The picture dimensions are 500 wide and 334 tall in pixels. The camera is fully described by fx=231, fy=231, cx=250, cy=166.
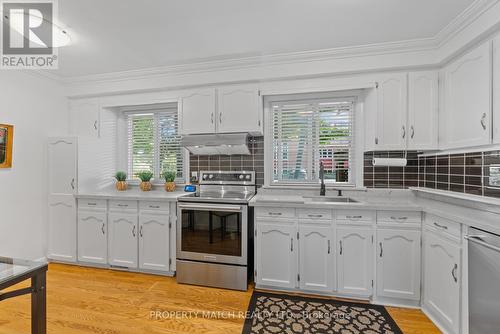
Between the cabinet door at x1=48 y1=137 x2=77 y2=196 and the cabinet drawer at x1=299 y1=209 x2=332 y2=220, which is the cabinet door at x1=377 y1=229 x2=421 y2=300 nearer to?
the cabinet drawer at x1=299 y1=209 x2=332 y2=220

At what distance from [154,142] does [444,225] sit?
3.51 meters

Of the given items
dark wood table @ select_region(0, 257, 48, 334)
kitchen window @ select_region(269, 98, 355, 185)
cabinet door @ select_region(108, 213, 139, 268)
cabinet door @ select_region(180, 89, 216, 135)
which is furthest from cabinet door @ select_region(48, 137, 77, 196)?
kitchen window @ select_region(269, 98, 355, 185)

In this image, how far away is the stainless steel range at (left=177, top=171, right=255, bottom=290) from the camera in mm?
2416

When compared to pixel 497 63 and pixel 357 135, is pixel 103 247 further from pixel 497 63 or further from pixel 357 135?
pixel 497 63

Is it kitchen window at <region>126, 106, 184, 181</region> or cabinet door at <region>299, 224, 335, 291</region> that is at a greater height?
kitchen window at <region>126, 106, 184, 181</region>

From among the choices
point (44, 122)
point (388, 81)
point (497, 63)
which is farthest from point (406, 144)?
point (44, 122)

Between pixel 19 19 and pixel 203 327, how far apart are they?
2.96 m

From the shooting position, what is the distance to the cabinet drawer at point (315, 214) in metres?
2.28

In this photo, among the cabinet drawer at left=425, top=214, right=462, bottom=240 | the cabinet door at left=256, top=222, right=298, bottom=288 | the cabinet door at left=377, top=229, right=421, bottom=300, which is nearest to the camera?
the cabinet drawer at left=425, top=214, right=462, bottom=240

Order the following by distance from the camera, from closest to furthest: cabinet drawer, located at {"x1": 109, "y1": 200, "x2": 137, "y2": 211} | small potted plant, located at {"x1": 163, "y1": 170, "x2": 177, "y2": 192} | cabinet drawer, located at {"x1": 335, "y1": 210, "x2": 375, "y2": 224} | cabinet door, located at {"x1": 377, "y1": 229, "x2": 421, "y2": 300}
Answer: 1. cabinet door, located at {"x1": 377, "y1": 229, "x2": 421, "y2": 300}
2. cabinet drawer, located at {"x1": 335, "y1": 210, "x2": 375, "y2": 224}
3. cabinet drawer, located at {"x1": 109, "y1": 200, "x2": 137, "y2": 211}
4. small potted plant, located at {"x1": 163, "y1": 170, "x2": 177, "y2": 192}

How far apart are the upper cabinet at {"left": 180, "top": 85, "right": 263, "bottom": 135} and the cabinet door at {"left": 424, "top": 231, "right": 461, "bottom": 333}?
1.98m

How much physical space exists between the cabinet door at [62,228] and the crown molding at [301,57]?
1.67 meters

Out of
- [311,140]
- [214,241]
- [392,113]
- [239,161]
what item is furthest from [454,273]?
[239,161]

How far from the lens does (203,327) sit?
1.86m
